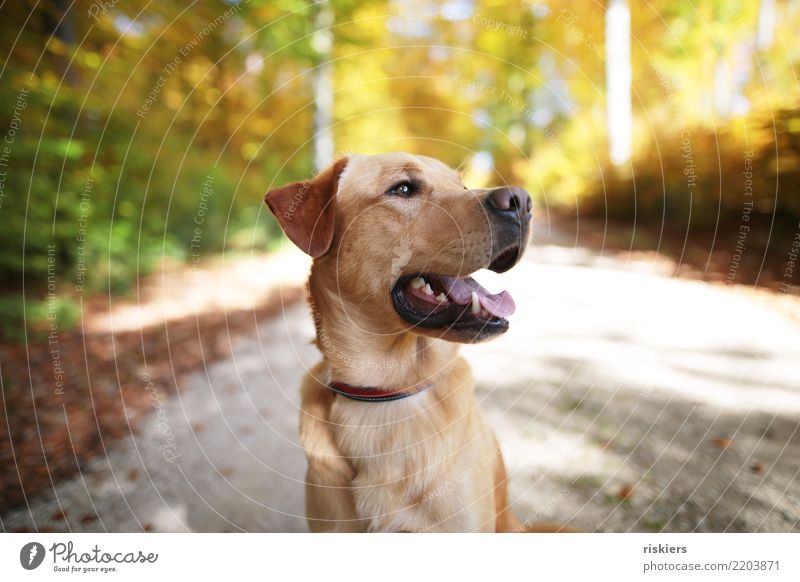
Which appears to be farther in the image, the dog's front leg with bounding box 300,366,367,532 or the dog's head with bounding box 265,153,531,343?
the dog's front leg with bounding box 300,366,367,532

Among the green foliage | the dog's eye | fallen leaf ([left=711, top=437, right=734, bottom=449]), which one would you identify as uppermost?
the green foliage

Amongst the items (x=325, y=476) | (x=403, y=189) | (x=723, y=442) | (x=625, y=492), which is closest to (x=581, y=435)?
(x=625, y=492)

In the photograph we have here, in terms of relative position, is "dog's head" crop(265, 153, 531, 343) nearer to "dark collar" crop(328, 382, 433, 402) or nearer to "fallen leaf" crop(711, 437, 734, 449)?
"dark collar" crop(328, 382, 433, 402)

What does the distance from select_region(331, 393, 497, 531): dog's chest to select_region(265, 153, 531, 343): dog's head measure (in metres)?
0.48

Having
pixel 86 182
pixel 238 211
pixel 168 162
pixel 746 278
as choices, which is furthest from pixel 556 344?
pixel 238 211

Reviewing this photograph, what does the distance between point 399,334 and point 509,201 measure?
2.96 feet

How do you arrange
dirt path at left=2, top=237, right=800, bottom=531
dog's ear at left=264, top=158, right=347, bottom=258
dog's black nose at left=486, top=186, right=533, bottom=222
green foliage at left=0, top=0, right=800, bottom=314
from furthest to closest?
green foliage at left=0, top=0, right=800, bottom=314 < dirt path at left=2, top=237, right=800, bottom=531 < dog's ear at left=264, top=158, right=347, bottom=258 < dog's black nose at left=486, top=186, right=533, bottom=222

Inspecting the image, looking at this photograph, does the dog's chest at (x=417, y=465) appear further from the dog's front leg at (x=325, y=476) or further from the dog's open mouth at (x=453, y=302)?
the dog's open mouth at (x=453, y=302)

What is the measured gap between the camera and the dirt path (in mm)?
3023

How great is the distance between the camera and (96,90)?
628 cm

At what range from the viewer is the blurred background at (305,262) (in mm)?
3453

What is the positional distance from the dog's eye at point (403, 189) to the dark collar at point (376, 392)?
103 cm

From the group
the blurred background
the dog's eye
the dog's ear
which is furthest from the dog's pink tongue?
the blurred background
